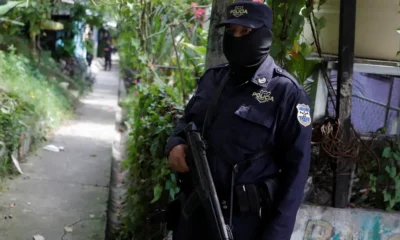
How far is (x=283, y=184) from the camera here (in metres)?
2.29

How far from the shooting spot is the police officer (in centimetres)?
226

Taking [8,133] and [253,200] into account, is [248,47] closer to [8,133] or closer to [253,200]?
[253,200]

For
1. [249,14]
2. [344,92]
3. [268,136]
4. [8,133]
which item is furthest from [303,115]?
[8,133]

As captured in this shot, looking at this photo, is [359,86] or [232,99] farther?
[359,86]

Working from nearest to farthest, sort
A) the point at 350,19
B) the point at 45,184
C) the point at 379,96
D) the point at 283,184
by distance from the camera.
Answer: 1. the point at 283,184
2. the point at 350,19
3. the point at 379,96
4. the point at 45,184

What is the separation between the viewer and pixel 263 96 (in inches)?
92.2

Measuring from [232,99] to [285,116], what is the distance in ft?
0.90

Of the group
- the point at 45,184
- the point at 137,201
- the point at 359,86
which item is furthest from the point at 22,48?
the point at 359,86

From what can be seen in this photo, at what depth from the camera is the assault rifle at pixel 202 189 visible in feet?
7.35

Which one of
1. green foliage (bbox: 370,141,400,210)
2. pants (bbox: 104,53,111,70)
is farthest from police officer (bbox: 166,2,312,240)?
pants (bbox: 104,53,111,70)

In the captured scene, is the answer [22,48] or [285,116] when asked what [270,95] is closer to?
[285,116]

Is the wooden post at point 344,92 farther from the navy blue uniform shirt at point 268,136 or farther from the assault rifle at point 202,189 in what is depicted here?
the assault rifle at point 202,189

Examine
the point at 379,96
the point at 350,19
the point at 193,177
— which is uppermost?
the point at 350,19

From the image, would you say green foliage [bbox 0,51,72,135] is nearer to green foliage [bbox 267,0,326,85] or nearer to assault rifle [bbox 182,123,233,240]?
green foliage [bbox 267,0,326,85]
